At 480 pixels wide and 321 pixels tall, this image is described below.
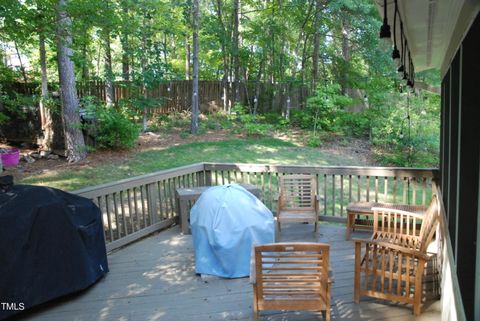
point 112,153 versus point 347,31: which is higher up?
point 347,31

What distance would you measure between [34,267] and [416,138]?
1000cm

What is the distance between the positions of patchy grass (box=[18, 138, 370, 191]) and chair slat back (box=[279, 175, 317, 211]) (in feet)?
13.0

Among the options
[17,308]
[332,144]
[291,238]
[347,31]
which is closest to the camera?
[17,308]

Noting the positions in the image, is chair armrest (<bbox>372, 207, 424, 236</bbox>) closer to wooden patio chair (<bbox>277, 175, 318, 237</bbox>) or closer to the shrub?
wooden patio chair (<bbox>277, 175, 318, 237</bbox>)

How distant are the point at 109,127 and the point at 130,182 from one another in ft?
17.1

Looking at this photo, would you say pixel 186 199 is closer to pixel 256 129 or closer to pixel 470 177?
pixel 470 177

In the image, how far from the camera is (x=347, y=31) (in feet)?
47.4

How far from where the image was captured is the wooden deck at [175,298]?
3639 millimetres

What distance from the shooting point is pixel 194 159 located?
1001 centimetres

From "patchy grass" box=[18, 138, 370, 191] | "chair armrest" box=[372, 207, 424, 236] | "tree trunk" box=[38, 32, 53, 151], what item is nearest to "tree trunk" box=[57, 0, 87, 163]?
"patchy grass" box=[18, 138, 370, 191]

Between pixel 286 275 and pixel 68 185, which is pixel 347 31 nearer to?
pixel 68 185

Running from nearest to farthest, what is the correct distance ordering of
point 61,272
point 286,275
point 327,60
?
point 286,275 < point 61,272 < point 327,60

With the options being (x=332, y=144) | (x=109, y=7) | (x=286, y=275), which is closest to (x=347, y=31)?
(x=332, y=144)

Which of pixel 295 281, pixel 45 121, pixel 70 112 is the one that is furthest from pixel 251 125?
pixel 295 281
